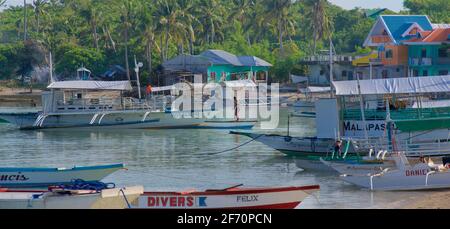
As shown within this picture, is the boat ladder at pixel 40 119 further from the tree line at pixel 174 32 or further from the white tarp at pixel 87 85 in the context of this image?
the tree line at pixel 174 32

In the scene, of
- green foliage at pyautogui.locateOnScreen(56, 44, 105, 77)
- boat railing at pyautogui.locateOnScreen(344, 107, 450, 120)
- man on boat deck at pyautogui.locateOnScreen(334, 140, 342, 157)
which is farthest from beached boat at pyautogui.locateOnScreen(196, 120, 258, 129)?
green foliage at pyautogui.locateOnScreen(56, 44, 105, 77)

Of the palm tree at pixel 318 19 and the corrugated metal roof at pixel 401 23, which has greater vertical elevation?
the palm tree at pixel 318 19

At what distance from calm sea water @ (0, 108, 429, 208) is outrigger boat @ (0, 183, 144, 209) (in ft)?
22.8

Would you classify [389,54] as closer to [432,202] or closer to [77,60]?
[77,60]

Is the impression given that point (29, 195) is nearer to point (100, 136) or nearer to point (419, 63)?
point (100, 136)

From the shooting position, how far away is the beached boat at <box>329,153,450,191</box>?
102ft

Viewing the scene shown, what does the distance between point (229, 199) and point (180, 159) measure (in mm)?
19132

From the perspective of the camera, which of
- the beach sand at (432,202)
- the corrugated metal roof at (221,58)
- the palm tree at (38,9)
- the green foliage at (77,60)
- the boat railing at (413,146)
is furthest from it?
the palm tree at (38,9)

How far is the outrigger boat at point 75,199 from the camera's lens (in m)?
24.1

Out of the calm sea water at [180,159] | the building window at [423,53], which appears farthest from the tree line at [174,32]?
the calm sea water at [180,159]

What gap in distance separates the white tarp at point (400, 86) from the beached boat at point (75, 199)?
15830mm

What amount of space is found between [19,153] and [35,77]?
179 ft
